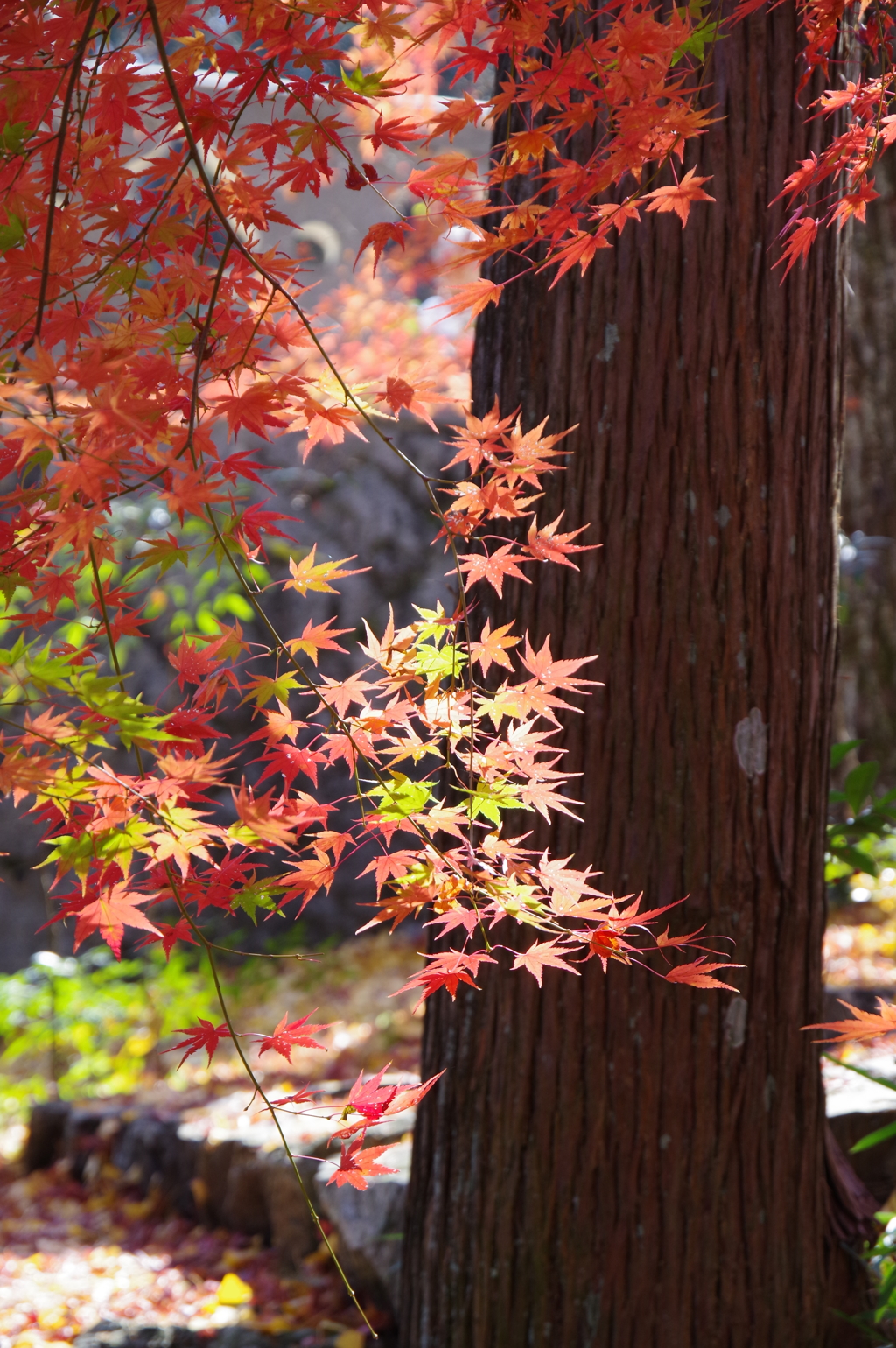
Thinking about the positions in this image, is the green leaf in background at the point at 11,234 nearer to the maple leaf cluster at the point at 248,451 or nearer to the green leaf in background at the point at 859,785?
the maple leaf cluster at the point at 248,451

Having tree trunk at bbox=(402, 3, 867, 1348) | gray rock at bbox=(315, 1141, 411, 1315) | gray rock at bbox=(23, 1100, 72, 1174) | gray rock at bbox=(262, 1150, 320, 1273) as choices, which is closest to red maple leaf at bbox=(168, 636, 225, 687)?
tree trunk at bbox=(402, 3, 867, 1348)

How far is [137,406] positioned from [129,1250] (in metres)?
3.05

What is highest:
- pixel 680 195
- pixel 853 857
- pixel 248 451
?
pixel 680 195

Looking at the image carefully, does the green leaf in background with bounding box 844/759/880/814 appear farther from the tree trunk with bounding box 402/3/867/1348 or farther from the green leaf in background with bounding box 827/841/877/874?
the tree trunk with bounding box 402/3/867/1348

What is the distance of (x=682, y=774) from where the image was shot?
1754mm

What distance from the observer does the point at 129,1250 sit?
3139mm

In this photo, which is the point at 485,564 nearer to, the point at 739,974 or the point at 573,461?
the point at 573,461

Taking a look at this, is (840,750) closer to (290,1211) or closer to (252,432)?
(252,432)

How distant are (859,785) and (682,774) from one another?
90cm

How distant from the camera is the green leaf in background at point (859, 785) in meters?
2.42

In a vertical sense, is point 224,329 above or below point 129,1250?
above

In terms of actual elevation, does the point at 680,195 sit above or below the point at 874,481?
below

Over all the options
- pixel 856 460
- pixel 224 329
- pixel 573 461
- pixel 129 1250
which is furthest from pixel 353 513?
pixel 224 329

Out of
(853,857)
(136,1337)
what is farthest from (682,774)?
(136,1337)
